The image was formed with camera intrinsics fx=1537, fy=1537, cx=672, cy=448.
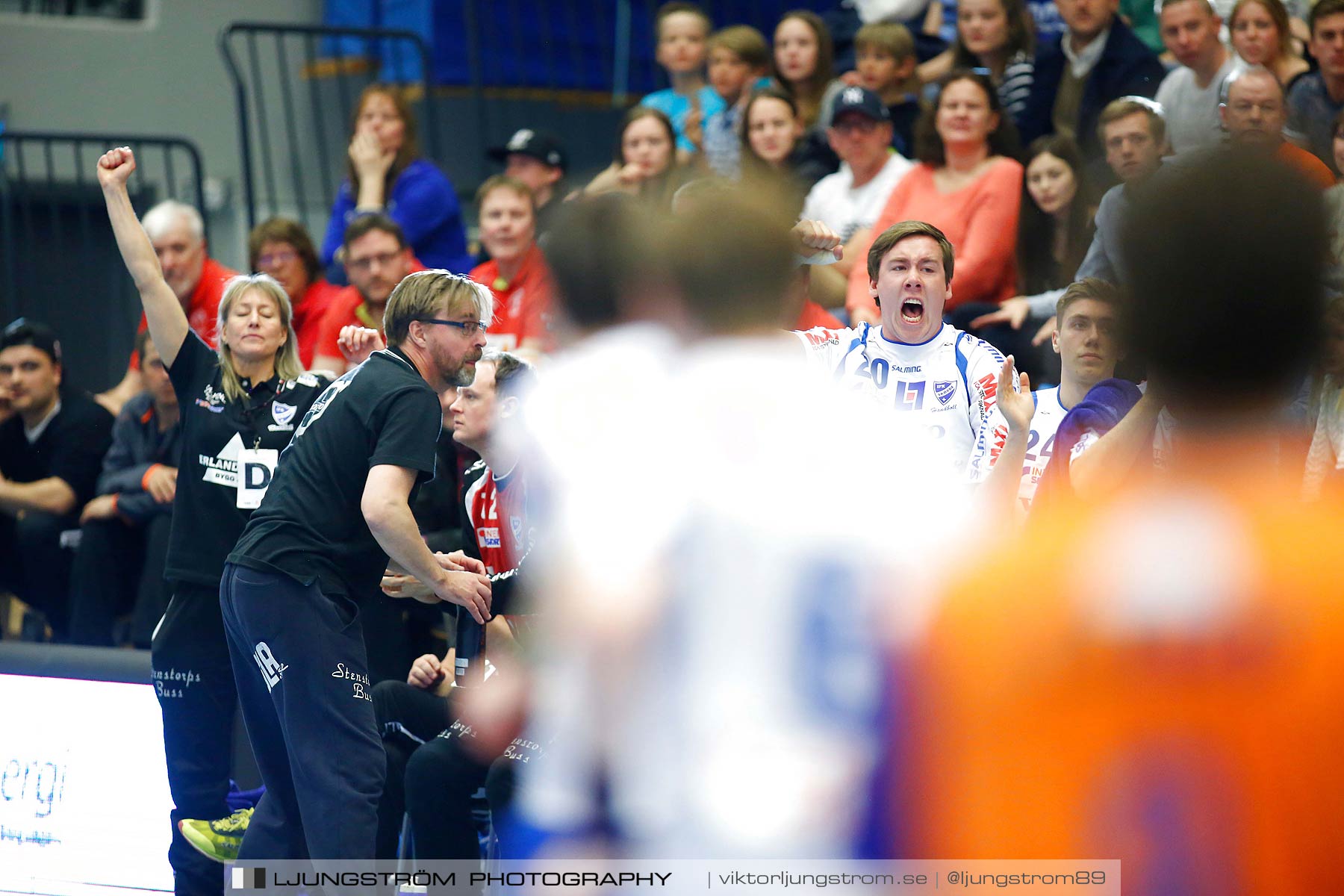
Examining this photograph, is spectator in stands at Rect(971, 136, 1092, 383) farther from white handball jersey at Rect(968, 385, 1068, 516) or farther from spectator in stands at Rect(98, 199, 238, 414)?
spectator in stands at Rect(98, 199, 238, 414)

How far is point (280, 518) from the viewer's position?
4438 millimetres

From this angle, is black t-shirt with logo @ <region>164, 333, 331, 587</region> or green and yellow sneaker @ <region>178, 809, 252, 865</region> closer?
green and yellow sneaker @ <region>178, 809, 252, 865</region>

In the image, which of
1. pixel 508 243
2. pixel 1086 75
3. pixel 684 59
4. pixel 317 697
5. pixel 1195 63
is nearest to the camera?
pixel 317 697

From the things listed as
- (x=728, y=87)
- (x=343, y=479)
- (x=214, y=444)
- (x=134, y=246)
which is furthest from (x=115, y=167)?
(x=728, y=87)

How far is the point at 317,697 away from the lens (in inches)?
171

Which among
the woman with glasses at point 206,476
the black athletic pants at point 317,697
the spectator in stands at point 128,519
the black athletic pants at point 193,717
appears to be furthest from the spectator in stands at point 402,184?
the black athletic pants at point 317,697

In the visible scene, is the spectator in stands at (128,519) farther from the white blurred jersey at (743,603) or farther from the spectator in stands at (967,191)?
the white blurred jersey at (743,603)

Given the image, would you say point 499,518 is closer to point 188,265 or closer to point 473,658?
point 473,658

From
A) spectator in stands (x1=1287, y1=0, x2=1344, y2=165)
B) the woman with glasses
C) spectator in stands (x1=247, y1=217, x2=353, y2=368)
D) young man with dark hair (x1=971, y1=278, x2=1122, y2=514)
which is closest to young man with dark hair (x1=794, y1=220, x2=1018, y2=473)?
young man with dark hair (x1=971, y1=278, x2=1122, y2=514)

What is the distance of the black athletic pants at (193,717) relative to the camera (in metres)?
5.21

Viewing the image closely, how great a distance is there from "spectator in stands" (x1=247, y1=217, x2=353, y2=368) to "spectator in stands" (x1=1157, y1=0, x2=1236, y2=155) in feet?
13.4

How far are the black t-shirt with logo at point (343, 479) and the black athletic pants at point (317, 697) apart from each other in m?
0.06

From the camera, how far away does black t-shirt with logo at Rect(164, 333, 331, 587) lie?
210 inches

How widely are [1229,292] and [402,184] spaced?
717 centimetres
